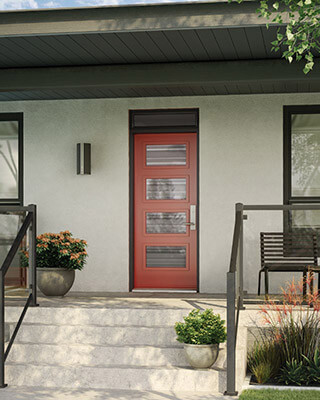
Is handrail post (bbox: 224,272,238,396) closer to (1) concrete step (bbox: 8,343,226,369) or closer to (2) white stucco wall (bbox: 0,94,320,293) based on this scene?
(1) concrete step (bbox: 8,343,226,369)

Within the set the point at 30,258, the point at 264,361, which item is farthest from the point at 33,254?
the point at 264,361

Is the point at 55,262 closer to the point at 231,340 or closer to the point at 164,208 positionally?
the point at 164,208

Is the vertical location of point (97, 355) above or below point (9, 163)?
below

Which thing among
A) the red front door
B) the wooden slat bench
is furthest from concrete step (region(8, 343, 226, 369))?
the red front door

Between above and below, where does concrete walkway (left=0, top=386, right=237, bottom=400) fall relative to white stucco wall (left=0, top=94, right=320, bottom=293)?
below

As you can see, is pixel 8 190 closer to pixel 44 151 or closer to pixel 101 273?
pixel 44 151

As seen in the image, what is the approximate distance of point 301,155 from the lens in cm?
862

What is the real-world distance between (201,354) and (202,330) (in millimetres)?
210

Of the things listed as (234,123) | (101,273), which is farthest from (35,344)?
(234,123)

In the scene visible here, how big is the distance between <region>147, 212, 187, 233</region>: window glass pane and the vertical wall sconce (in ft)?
3.46

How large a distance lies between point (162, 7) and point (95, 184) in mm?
3485

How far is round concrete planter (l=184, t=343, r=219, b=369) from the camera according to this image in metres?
5.86

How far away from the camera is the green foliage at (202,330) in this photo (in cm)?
591

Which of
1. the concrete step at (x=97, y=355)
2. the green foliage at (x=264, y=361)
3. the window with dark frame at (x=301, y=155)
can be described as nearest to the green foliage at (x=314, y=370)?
the green foliage at (x=264, y=361)
